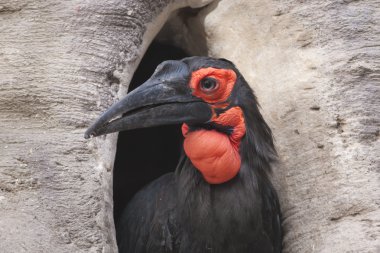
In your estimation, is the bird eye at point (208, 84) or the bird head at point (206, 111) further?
the bird eye at point (208, 84)

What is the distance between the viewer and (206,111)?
3098 mm

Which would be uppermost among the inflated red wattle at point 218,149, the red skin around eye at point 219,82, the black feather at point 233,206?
the red skin around eye at point 219,82

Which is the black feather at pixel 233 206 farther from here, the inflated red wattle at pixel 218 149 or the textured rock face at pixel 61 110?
the textured rock face at pixel 61 110

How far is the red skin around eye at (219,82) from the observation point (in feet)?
10.2

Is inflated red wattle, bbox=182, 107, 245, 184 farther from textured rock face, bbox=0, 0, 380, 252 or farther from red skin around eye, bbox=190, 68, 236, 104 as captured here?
textured rock face, bbox=0, 0, 380, 252

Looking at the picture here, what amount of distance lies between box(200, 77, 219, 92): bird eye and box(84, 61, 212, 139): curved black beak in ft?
0.19

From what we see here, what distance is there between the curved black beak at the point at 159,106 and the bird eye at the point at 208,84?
0.06m

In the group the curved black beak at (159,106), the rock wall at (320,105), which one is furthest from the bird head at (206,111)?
the rock wall at (320,105)

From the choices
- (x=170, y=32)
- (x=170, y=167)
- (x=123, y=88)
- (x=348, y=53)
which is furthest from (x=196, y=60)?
(x=170, y=167)

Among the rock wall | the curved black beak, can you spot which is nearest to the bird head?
the curved black beak

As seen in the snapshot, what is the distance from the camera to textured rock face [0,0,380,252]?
290 centimetres

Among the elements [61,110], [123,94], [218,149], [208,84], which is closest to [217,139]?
[218,149]

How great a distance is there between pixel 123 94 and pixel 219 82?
1.43 ft

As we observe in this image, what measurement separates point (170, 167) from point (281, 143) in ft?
4.86
